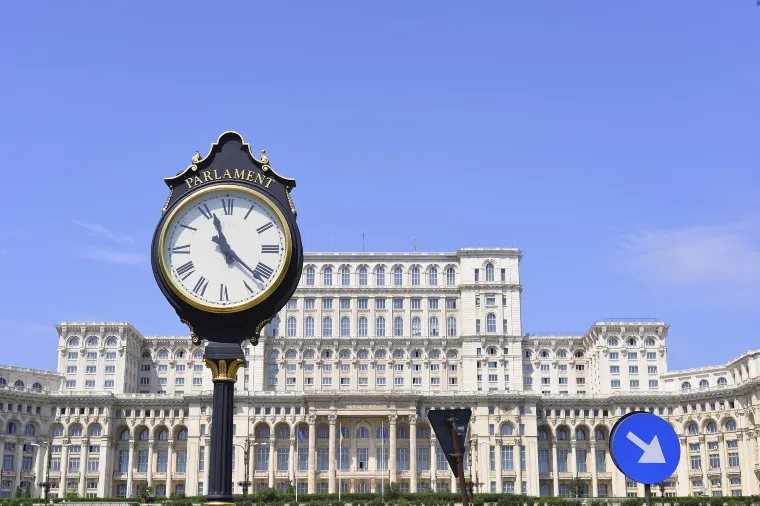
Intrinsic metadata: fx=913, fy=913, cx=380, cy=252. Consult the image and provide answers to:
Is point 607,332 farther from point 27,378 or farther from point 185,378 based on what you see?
point 27,378

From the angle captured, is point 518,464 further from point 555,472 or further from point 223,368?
point 223,368

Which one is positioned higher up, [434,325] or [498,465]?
[434,325]

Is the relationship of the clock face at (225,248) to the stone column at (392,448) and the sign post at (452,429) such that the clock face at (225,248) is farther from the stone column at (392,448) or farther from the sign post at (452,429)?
the stone column at (392,448)

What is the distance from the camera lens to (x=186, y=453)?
158125mm

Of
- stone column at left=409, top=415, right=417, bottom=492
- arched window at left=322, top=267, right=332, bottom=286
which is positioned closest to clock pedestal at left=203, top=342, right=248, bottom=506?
stone column at left=409, top=415, right=417, bottom=492

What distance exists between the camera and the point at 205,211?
59.8 ft

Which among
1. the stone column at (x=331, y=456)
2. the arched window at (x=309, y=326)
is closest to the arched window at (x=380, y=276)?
the arched window at (x=309, y=326)

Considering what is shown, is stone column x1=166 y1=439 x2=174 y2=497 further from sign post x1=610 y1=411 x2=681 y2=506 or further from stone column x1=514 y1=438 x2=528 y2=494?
sign post x1=610 y1=411 x2=681 y2=506

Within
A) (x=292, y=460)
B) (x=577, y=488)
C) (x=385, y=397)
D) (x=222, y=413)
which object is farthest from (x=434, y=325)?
(x=222, y=413)

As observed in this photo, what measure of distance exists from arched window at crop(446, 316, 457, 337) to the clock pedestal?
14769cm

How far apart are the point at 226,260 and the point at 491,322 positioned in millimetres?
147211

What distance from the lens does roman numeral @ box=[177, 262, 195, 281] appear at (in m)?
17.7

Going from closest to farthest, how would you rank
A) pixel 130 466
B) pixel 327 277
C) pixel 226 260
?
pixel 226 260 → pixel 130 466 → pixel 327 277

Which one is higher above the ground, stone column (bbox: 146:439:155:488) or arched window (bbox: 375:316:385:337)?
arched window (bbox: 375:316:385:337)
